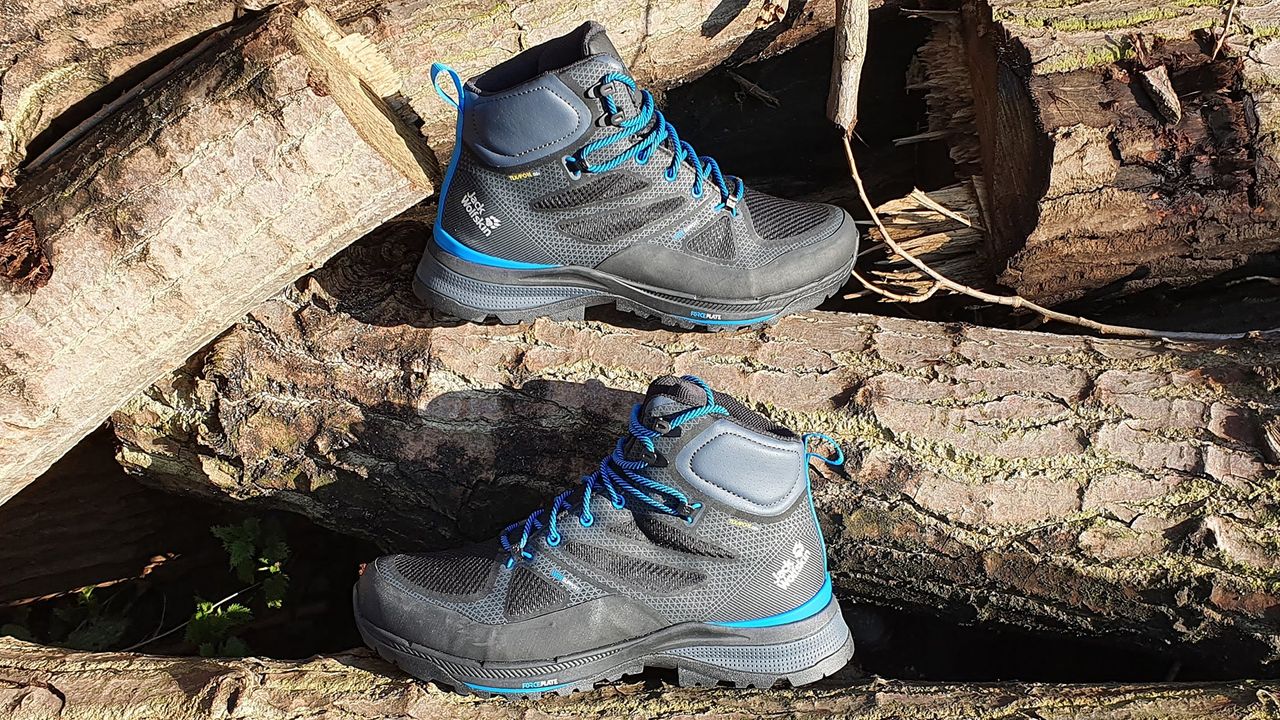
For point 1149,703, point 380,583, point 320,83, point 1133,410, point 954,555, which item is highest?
point 320,83

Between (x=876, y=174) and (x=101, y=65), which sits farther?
(x=876, y=174)

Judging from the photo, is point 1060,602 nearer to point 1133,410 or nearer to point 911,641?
point 1133,410

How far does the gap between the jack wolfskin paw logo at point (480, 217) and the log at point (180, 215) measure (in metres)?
0.13

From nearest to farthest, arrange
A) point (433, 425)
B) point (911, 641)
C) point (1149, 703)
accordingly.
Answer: point (1149, 703), point (433, 425), point (911, 641)

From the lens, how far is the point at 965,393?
7.63 feet

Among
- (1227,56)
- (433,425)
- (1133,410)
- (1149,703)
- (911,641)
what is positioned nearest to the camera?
(1149,703)

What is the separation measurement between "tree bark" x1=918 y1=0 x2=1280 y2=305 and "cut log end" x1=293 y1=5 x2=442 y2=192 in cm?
166

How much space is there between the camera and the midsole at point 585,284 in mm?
2443

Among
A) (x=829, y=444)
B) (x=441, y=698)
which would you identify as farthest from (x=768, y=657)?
(x=441, y=698)

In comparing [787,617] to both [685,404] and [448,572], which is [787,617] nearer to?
[685,404]

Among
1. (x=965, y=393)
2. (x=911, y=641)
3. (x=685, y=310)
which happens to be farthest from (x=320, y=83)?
(x=911, y=641)

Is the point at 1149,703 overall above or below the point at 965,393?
below

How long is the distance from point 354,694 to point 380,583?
0.86 feet

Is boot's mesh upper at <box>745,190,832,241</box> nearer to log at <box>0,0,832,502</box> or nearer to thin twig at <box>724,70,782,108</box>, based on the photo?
thin twig at <box>724,70,782,108</box>
